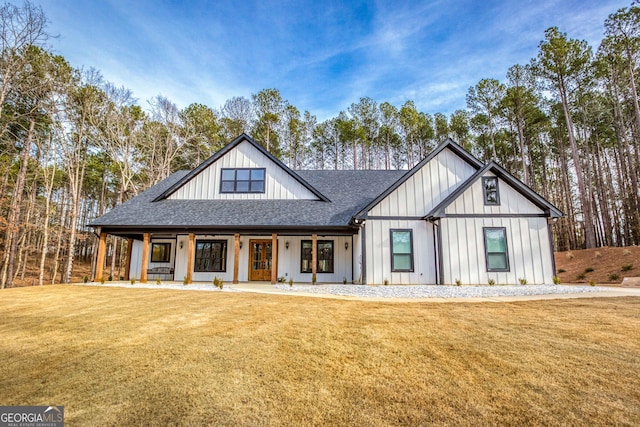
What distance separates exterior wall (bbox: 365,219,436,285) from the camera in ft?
38.5

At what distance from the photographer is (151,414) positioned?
8.55 feet

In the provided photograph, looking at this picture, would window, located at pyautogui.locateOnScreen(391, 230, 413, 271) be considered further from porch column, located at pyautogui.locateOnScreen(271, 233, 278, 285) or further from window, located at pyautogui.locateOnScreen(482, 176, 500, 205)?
porch column, located at pyautogui.locateOnScreen(271, 233, 278, 285)

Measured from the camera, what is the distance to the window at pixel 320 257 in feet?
48.3

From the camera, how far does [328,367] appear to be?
356 cm

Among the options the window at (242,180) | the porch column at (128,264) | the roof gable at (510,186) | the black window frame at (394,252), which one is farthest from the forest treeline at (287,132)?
the black window frame at (394,252)

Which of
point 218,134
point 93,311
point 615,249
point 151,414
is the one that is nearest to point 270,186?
point 93,311

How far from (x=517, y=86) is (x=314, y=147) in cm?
1866

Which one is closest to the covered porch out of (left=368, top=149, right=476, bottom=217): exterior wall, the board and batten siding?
the board and batten siding

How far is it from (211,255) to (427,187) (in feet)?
35.2

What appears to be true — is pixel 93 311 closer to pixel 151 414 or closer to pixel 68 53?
pixel 151 414

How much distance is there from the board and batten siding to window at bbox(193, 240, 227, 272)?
7.66 feet

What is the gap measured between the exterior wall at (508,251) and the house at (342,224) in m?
0.04

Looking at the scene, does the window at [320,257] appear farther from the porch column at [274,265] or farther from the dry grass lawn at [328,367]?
the dry grass lawn at [328,367]

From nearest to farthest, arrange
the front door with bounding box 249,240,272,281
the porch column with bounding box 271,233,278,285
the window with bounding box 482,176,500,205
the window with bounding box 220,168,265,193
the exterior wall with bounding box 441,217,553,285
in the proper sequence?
the exterior wall with bounding box 441,217,553,285 → the window with bounding box 482,176,500,205 → the porch column with bounding box 271,233,278,285 → the front door with bounding box 249,240,272,281 → the window with bounding box 220,168,265,193
